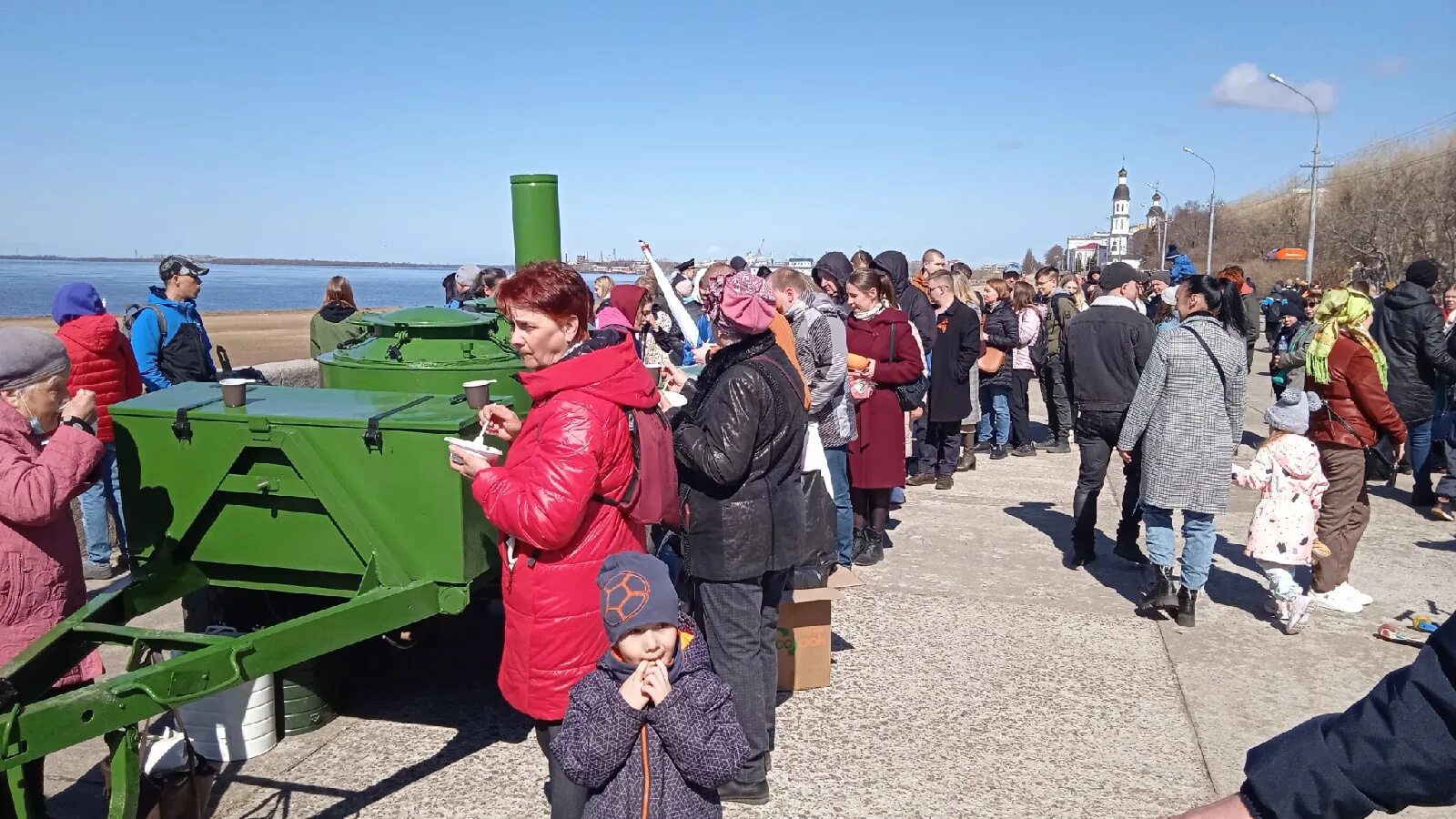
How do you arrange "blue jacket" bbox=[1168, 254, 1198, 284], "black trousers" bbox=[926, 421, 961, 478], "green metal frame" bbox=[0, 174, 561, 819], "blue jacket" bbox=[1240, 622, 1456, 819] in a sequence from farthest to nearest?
"blue jacket" bbox=[1168, 254, 1198, 284], "black trousers" bbox=[926, 421, 961, 478], "green metal frame" bbox=[0, 174, 561, 819], "blue jacket" bbox=[1240, 622, 1456, 819]

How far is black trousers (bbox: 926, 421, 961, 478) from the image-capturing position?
29.4 ft

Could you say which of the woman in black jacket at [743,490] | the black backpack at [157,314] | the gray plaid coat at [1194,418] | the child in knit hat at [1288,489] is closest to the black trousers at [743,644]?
the woman in black jacket at [743,490]

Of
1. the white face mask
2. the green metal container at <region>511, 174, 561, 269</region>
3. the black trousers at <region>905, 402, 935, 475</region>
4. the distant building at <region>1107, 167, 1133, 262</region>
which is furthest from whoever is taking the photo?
the distant building at <region>1107, 167, 1133, 262</region>

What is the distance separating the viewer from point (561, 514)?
2826mm

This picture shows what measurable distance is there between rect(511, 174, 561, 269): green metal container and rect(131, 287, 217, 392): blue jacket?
2122 millimetres

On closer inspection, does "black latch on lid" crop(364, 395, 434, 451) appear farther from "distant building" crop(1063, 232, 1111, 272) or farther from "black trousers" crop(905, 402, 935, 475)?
"distant building" crop(1063, 232, 1111, 272)

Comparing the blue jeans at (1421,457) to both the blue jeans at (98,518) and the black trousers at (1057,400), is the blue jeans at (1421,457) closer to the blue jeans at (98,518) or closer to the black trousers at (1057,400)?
the black trousers at (1057,400)

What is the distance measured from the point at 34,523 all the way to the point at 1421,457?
9529 millimetres

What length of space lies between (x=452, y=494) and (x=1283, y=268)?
210 ft

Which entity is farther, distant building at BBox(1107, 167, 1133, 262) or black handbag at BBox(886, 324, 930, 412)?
distant building at BBox(1107, 167, 1133, 262)

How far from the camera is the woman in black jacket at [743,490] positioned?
138 inches

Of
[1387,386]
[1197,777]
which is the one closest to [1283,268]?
[1387,386]

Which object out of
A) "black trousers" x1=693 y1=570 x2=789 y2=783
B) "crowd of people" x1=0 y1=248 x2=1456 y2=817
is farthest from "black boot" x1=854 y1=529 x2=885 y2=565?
"black trousers" x1=693 y1=570 x2=789 y2=783

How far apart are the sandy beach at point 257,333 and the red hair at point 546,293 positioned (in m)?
17.5
